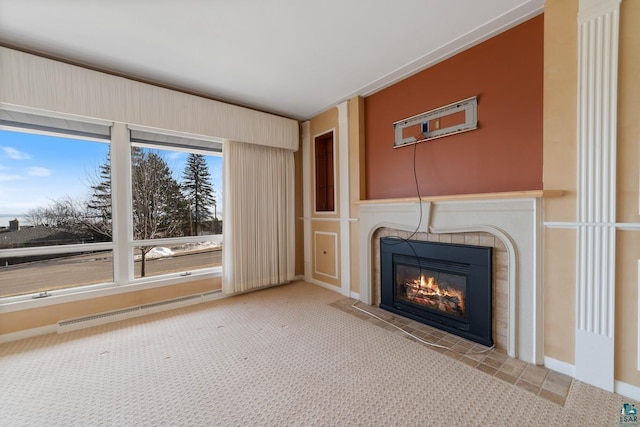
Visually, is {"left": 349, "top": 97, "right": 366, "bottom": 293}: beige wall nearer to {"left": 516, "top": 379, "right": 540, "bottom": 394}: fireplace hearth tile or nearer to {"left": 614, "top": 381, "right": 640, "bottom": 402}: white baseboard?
{"left": 516, "top": 379, "right": 540, "bottom": 394}: fireplace hearth tile

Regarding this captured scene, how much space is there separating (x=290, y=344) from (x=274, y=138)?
2787mm

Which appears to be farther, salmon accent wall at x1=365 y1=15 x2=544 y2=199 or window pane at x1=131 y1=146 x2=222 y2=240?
window pane at x1=131 y1=146 x2=222 y2=240

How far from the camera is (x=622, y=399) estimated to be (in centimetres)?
158

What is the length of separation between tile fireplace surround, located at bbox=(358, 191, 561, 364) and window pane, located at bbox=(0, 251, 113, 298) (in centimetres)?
346

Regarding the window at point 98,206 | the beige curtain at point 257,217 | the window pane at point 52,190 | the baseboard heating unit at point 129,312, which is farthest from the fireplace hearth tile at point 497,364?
the window pane at point 52,190

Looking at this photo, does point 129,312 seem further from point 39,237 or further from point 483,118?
point 483,118

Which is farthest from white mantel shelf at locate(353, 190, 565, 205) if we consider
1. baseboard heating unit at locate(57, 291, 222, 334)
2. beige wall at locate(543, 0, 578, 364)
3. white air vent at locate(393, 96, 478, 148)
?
baseboard heating unit at locate(57, 291, 222, 334)

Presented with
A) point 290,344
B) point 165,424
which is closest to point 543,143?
point 290,344

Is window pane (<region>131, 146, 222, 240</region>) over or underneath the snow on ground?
over

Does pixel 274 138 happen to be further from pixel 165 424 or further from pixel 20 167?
pixel 165 424

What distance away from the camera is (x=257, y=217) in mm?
3795

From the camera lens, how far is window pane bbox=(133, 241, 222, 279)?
3127mm

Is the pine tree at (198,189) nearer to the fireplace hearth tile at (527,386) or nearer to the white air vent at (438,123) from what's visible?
the white air vent at (438,123)

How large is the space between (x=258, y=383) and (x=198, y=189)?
2636mm
